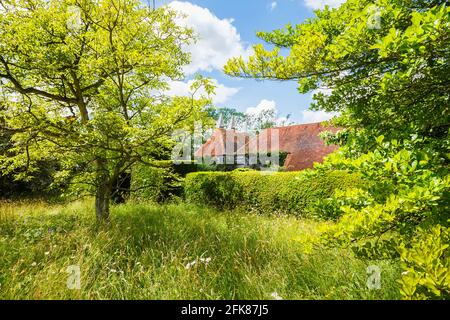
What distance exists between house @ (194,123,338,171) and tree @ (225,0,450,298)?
722 inches

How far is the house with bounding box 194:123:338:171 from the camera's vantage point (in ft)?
76.3

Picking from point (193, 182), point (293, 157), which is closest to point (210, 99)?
point (193, 182)

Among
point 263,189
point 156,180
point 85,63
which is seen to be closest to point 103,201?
point 156,180

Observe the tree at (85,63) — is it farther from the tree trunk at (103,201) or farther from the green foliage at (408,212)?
the green foliage at (408,212)

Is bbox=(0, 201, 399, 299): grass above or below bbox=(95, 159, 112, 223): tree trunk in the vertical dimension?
below

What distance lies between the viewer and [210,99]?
5.92 meters

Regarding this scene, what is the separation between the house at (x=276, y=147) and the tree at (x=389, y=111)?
18347 mm

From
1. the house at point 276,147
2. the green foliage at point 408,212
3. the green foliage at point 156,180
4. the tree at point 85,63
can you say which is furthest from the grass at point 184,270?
the house at point 276,147

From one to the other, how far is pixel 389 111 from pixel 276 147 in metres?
22.8

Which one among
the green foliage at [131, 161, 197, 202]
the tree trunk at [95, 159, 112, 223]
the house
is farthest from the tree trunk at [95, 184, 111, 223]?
the house

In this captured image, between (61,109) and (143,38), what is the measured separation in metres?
3.18

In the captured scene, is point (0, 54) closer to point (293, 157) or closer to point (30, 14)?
point (30, 14)

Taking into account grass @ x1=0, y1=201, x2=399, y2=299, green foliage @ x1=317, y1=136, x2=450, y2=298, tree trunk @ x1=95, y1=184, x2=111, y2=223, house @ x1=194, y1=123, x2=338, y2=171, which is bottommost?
grass @ x1=0, y1=201, x2=399, y2=299

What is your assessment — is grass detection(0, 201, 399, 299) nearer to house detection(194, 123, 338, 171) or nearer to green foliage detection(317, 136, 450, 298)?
green foliage detection(317, 136, 450, 298)
